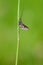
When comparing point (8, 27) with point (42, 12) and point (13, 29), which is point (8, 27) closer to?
point (13, 29)

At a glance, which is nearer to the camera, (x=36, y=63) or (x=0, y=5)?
(x=0, y=5)

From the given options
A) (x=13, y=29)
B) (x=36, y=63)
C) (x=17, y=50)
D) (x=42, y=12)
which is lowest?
(x=36, y=63)

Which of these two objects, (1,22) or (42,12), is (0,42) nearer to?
(1,22)

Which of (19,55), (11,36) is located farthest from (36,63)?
(11,36)

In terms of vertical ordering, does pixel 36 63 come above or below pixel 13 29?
below

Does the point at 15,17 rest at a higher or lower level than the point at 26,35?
higher

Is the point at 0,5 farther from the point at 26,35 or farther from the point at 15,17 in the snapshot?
the point at 26,35

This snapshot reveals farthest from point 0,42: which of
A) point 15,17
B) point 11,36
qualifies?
point 15,17
